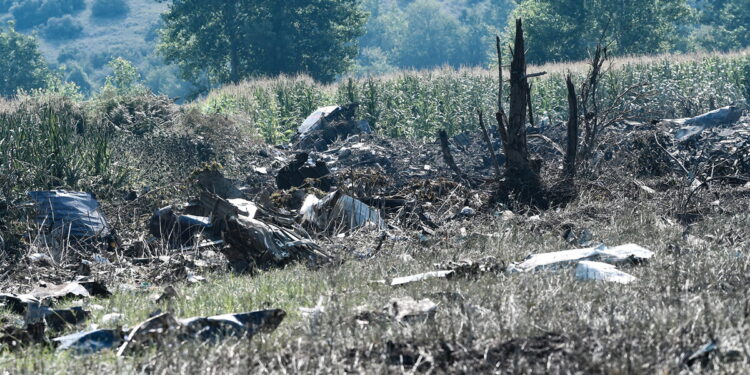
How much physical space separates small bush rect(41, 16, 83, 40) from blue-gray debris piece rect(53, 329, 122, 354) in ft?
438

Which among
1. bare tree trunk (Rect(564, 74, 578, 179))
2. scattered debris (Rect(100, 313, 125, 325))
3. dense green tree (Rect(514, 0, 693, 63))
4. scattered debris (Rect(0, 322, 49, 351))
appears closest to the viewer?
scattered debris (Rect(0, 322, 49, 351))

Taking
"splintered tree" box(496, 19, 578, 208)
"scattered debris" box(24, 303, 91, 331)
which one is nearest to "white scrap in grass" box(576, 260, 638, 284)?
"scattered debris" box(24, 303, 91, 331)

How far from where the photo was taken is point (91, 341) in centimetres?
388

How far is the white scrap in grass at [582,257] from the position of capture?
17.5 ft

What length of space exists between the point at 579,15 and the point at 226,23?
18.2 meters

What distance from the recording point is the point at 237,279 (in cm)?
598

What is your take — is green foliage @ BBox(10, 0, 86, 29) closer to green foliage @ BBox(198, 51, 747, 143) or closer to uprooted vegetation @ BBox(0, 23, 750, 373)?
green foliage @ BBox(198, 51, 747, 143)

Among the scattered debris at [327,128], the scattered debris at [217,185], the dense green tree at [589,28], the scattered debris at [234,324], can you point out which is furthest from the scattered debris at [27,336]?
the dense green tree at [589,28]

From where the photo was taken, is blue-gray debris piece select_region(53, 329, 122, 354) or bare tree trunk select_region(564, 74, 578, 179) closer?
blue-gray debris piece select_region(53, 329, 122, 354)

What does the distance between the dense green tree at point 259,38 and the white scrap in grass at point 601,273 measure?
132ft

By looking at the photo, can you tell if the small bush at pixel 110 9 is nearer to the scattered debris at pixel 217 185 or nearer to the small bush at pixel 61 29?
the small bush at pixel 61 29

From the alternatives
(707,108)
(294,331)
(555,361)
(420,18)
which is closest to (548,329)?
(555,361)

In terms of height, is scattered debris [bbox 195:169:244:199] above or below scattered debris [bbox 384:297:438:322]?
below

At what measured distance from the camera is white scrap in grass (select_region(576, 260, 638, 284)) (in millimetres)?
4648
